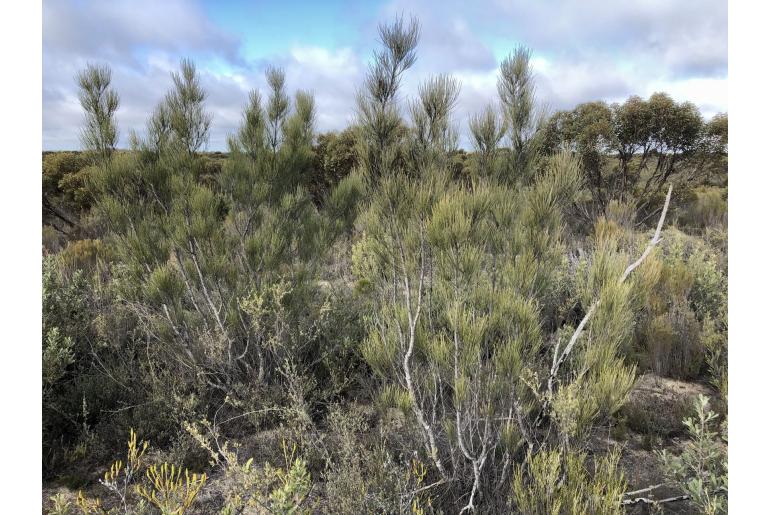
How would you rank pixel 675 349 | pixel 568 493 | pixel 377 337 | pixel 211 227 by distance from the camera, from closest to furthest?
pixel 568 493
pixel 377 337
pixel 211 227
pixel 675 349

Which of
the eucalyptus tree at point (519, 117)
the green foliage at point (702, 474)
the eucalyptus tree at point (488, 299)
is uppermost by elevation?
the eucalyptus tree at point (519, 117)

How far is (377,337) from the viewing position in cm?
271

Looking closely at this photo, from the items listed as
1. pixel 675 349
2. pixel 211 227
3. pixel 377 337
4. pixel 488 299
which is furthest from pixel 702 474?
pixel 211 227

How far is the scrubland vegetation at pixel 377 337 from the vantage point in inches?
90.6

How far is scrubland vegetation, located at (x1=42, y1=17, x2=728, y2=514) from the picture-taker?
7.55 feet

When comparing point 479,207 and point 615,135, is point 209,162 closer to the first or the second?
point 479,207

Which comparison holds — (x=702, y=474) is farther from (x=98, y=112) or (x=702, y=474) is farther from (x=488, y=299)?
(x=98, y=112)

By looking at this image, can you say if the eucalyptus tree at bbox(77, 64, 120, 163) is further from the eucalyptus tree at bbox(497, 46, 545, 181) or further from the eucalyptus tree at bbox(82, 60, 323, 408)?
the eucalyptus tree at bbox(497, 46, 545, 181)

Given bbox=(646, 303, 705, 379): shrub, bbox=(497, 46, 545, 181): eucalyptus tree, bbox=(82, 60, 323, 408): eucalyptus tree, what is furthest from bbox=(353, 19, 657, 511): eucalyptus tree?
bbox=(646, 303, 705, 379): shrub

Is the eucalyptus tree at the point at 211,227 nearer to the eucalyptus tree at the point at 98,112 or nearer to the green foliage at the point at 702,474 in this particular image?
the eucalyptus tree at the point at 98,112

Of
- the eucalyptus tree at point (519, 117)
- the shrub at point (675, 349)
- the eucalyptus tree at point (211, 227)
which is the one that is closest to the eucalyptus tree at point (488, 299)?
the eucalyptus tree at point (519, 117)
